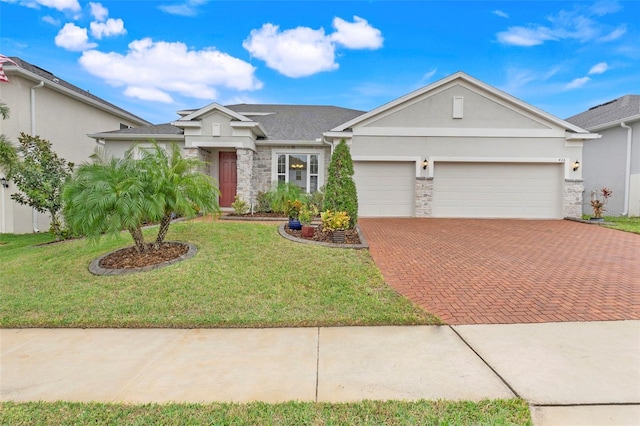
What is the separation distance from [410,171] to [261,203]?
6197 millimetres

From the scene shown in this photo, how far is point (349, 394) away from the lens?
2453 mm

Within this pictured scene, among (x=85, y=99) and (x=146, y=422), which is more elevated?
(x=85, y=99)

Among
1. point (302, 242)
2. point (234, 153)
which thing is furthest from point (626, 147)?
point (234, 153)

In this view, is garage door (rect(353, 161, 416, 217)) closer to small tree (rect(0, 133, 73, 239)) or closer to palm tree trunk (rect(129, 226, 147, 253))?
palm tree trunk (rect(129, 226, 147, 253))

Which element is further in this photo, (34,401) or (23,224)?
(23,224)

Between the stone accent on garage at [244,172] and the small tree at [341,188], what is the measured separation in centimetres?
528

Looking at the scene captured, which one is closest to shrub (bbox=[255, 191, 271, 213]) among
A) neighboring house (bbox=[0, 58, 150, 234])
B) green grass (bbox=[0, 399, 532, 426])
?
neighboring house (bbox=[0, 58, 150, 234])

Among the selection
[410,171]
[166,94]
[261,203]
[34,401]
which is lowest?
[34,401]

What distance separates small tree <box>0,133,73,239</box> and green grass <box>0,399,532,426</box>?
773 cm

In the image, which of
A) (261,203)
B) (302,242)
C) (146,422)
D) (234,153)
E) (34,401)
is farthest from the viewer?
(234,153)

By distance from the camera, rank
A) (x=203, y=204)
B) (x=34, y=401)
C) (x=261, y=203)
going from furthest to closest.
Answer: (x=261, y=203), (x=203, y=204), (x=34, y=401)

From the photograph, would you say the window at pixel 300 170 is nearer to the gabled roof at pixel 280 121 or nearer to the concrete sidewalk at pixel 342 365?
the gabled roof at pixel 280 121

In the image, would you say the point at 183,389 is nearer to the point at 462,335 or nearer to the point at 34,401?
the point at 34,401

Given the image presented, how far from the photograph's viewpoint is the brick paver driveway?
4.11 m
